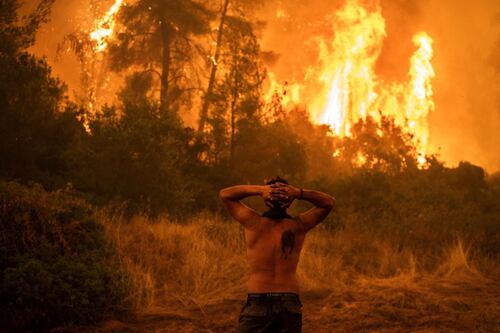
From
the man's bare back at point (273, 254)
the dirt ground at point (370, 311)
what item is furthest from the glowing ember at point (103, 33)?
the man's bare back at point (273, 254)

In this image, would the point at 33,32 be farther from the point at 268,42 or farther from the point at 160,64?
the point at 268,42

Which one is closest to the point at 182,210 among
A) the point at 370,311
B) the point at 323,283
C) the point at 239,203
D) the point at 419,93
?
the point at 323,283

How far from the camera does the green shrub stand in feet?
20.3

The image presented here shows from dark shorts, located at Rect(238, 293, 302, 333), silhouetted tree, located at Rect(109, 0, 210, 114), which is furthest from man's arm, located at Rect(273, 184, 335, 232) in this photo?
silhouetted tree, located at Rect(109, 0, 210, 114)

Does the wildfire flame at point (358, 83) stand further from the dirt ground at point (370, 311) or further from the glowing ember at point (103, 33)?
the dirt ground at point (370, 311)

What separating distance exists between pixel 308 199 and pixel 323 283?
17.1 ft

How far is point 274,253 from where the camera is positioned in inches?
164

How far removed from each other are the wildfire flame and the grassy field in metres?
30.6

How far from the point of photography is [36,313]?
6.15m

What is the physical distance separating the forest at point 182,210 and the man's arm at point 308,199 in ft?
10.0

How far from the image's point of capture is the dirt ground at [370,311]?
22.3 ft

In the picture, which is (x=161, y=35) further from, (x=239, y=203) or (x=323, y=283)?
(x=239, y=203)

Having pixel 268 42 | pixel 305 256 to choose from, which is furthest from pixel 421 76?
pixel 305 256

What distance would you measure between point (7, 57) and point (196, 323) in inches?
426
